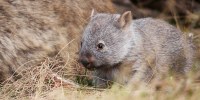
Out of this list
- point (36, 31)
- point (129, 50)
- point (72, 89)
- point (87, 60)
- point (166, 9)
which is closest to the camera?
point (87, 60)

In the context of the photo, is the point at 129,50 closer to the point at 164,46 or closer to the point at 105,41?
the point at 105,41

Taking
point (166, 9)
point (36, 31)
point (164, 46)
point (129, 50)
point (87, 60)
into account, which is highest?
point (166, 9)

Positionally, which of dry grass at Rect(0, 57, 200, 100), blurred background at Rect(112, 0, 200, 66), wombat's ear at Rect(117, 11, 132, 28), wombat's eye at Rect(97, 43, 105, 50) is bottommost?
dry grass at Rect(0, 57, 200, 100)

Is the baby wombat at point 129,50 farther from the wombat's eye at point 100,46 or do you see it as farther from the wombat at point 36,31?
the wombat at point 36,31

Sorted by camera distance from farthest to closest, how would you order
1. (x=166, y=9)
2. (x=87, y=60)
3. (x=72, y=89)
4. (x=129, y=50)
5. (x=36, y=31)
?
(x=166, y=9) → (x=36, y=31) → (x=72, y=89) → (x=129, y=50) → (x=87, y=60)

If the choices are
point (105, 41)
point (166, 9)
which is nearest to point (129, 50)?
point (105, 41)

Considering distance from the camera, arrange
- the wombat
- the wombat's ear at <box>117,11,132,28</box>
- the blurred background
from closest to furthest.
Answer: the wombat's ear at <box>117,11,132,28</box>, the wombat, the blurred background

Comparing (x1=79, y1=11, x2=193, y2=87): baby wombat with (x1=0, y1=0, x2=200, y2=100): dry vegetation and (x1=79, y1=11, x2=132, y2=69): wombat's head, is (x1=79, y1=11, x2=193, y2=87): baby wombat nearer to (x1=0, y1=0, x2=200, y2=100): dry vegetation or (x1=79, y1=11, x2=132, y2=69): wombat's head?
(x1=79, y1=11, x2=132, y2=69): wombat's head

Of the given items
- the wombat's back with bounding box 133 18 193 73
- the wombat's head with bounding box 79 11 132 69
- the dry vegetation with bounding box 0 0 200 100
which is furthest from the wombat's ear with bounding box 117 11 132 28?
the dry vegetation with bounding box 0 0 200 100
